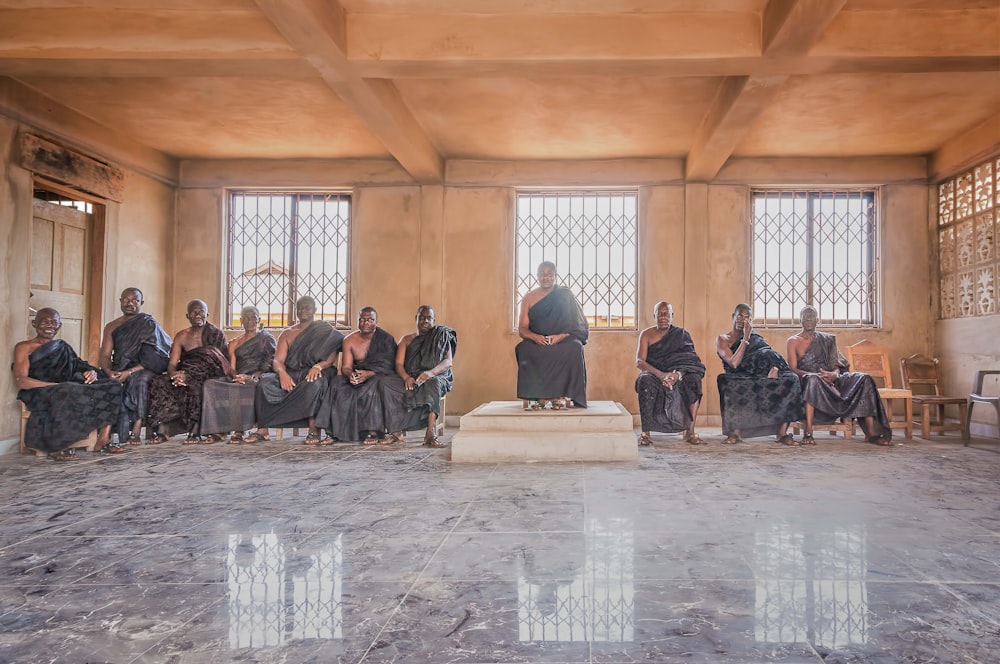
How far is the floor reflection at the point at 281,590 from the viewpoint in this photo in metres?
2.06

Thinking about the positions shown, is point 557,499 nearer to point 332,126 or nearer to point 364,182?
point 332,126

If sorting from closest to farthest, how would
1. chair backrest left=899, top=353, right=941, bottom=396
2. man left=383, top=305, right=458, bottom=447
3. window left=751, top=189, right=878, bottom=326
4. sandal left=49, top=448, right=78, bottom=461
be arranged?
sandal left=49, top=448, right=78, bottom=461, man left=383, top=305, right=458, bottom=447, chair backrest left=899, top=353, right=941, bottom=396, window left=751, top=189, right=878, bottom=326

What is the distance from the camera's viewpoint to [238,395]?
7.00m

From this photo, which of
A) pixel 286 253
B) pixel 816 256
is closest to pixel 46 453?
pixel 286 253

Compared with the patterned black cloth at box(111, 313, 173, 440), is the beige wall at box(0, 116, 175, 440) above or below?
above

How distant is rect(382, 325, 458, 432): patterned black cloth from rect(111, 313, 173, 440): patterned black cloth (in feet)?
7.92

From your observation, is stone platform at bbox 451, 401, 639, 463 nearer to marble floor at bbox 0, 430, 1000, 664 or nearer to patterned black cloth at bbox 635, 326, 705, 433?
marble floor at bbox 0, 430, 1000, 664

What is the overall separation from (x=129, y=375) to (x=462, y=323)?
4145 millimetres

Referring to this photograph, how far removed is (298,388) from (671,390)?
3.92 meters

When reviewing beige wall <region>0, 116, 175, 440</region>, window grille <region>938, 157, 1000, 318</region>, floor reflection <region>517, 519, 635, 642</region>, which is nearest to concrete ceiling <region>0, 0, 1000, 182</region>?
window grille <region>938, 157, 1000, 318</region>

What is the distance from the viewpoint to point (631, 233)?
9.19 m

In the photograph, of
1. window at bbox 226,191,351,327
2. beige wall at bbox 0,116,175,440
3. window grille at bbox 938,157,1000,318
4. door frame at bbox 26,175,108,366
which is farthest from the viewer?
window at bbox 226,191,351,327

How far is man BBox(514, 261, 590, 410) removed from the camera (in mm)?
6293

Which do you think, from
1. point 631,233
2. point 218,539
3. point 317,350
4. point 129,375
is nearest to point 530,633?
point 218,539
